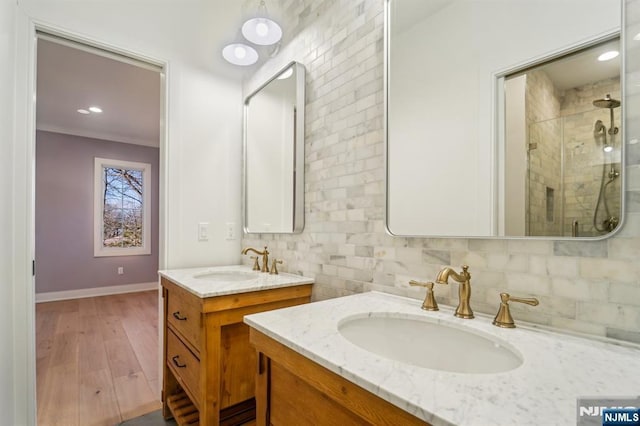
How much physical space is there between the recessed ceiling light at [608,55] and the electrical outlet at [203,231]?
7.25 ft

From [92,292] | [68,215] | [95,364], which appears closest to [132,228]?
[68,215]

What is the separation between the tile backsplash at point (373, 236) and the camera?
778 millimetres

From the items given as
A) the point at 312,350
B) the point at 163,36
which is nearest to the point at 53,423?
the point at 312,350

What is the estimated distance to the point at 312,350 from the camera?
2.42ft

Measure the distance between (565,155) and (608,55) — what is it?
0.27 metres

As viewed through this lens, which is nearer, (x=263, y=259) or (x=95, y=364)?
(x=263, y=259)

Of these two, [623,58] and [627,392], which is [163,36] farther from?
[627,392]

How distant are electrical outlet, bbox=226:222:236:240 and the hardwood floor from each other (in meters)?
1.11

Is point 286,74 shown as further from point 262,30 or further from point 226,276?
point 226,276

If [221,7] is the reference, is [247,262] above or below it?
below

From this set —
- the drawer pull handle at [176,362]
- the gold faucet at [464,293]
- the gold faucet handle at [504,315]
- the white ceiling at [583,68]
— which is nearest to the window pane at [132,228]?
the drawer pull handle at [176,362]

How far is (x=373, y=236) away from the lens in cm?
138

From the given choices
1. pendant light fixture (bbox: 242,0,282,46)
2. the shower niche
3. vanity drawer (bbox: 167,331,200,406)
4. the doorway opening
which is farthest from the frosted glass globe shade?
vanity drawer (bbox: 167,331,200,406)

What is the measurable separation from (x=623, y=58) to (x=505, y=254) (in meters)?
0.60
